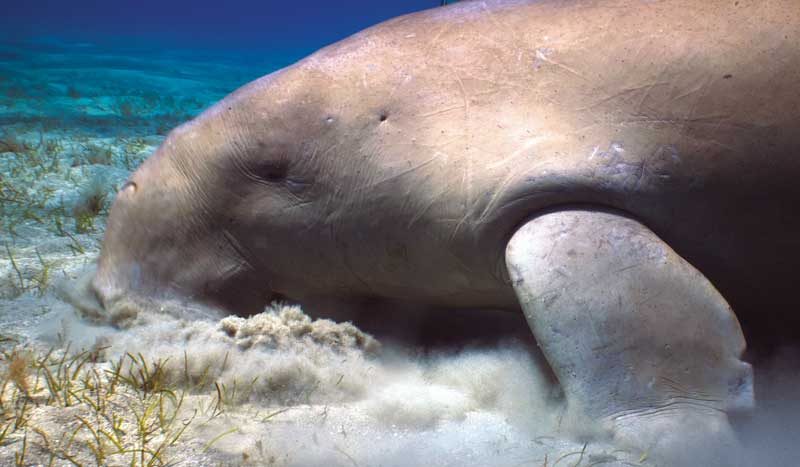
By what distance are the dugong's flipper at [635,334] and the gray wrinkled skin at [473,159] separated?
27cm

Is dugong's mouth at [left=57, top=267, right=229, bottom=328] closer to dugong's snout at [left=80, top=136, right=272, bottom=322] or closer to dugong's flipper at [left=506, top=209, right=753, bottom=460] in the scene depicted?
dugong's snout at [left=80, top=136, right=272, bottom=322]

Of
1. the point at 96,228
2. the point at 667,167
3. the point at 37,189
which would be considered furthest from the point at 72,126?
the point at 667,167

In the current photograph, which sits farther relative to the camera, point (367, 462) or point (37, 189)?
point (37, 189)

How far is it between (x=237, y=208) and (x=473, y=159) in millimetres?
1263

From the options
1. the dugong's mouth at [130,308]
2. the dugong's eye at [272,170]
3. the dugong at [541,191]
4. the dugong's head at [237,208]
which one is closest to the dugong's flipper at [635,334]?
the dugong at [541,191]

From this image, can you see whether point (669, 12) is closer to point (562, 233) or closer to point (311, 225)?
point (562, 233)

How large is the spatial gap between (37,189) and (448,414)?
496 centimetres

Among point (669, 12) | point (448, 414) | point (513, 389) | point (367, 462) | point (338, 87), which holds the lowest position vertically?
point (367, 462)

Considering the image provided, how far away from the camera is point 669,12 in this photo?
8.06ft

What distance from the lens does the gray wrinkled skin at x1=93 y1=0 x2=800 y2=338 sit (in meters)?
2.29

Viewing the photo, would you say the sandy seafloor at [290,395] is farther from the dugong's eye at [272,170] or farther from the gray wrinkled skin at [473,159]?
the dugong's eye at [272,170]

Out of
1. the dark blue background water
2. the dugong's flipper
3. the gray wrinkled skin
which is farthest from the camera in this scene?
the dark blue background water

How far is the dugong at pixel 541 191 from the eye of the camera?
204 centimetres

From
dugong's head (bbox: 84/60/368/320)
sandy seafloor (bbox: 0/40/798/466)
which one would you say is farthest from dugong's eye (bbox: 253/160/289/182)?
sandy seafloor (bbox: 0/40/798/466)
